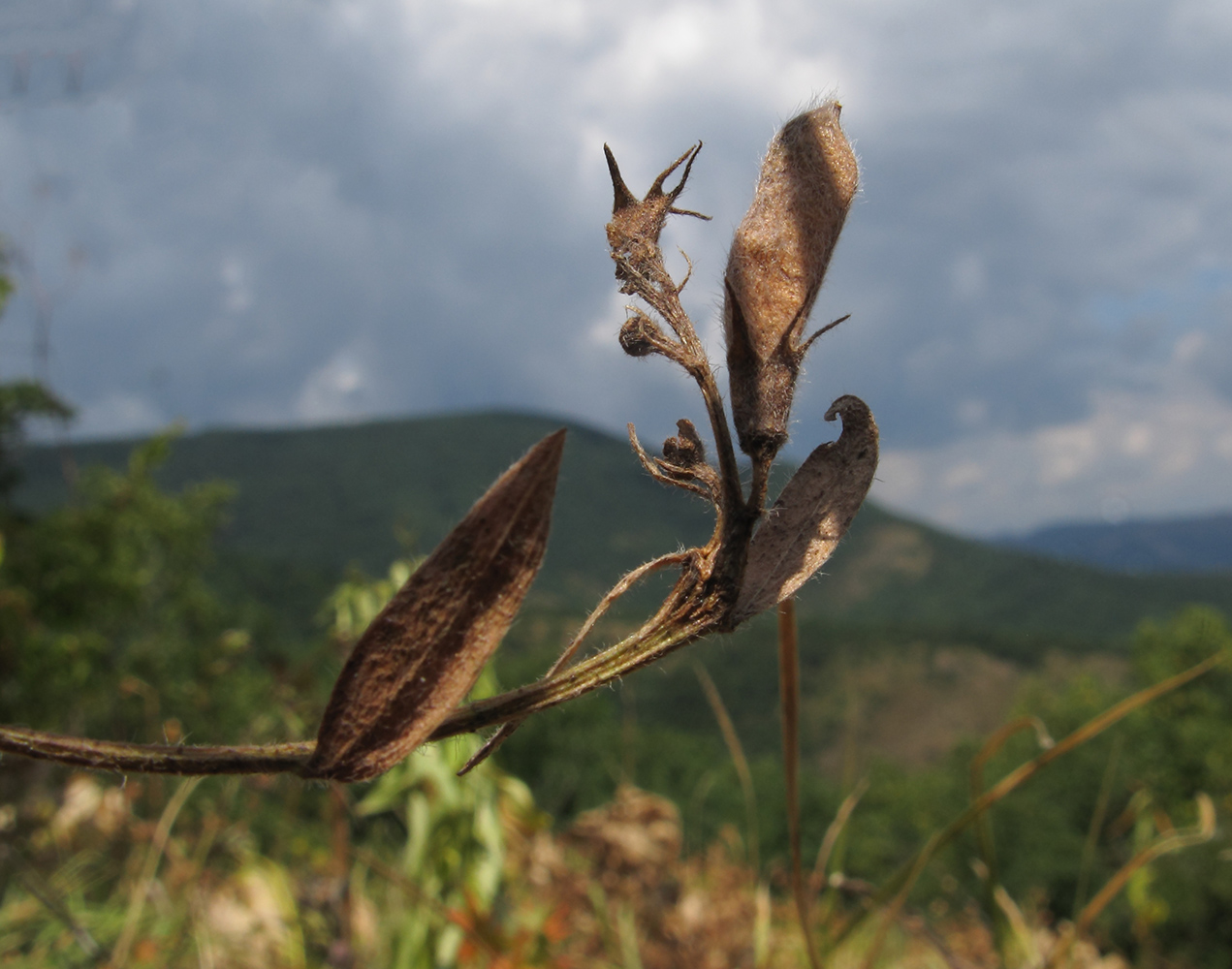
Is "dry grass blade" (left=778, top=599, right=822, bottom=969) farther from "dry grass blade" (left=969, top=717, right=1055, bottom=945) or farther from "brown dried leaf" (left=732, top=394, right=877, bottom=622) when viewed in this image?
"dry grass blade" (left=969, top=717, right=1055, bottom=945)

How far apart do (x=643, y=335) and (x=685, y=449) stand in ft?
0.21

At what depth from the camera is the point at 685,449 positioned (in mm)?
483

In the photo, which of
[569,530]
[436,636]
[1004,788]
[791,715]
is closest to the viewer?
[436,636]

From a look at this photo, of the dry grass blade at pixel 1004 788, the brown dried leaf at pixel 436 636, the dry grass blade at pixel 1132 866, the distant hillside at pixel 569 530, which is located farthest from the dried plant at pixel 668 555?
the distant hillside at pixel 569 530

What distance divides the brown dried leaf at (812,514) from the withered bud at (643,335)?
Result: 101mm

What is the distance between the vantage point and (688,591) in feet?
1.44

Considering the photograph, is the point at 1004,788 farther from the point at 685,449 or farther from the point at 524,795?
the point at 524,795

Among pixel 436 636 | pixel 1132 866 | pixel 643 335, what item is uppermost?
pixel 643 335

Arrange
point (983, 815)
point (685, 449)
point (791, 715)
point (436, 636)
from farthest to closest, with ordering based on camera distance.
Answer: point (983, 815)
point (791, 715)
point (685, 449)
point (436, 636)

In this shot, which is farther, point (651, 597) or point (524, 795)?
point (524, 795)

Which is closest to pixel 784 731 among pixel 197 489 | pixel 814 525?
pixel 814 525

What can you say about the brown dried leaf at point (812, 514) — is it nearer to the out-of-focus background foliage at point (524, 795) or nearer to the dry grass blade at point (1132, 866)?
the out-of-focus background foliage at point (524, 795)

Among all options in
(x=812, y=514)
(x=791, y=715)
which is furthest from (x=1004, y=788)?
(x=812, y=514)

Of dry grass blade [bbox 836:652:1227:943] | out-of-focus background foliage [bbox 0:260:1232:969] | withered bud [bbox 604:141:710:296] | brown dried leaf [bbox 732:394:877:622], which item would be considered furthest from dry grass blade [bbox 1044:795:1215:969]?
withered bud [bbox 604:141:710:296]
